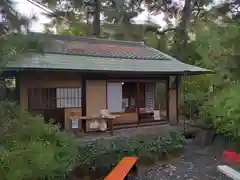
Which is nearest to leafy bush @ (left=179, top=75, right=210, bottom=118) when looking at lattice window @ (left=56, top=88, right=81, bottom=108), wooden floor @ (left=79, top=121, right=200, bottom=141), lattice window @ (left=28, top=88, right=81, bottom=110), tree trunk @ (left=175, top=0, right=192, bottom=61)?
wooden floor @ (left=79, top=121, right=200, bottom=141)

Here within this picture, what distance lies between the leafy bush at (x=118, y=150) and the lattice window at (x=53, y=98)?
2.09 meters

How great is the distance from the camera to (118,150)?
7.72 m

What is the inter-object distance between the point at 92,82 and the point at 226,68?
7.47 m

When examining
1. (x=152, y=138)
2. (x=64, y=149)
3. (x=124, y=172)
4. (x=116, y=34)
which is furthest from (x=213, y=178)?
(x=116, y=34)

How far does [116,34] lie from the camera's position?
1786 cm

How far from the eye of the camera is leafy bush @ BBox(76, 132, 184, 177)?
24.0ft

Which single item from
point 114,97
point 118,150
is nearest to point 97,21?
point 114,97

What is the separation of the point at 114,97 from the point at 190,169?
386cm

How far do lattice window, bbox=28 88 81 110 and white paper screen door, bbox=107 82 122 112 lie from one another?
50.8 inches

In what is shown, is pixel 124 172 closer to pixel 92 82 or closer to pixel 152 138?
→ pixel 152 138

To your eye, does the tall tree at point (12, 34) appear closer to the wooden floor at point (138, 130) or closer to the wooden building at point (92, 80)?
the wooden building at point (92, 80)

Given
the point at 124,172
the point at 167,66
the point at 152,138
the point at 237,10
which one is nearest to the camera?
the point at 237,10

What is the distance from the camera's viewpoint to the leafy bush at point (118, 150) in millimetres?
7328

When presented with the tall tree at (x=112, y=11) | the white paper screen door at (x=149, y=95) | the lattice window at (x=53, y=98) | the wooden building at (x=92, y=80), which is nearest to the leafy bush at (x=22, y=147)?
the wooden building at (x=92, y=80)
